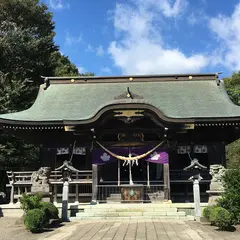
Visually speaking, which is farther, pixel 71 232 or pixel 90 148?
pixel 90 148

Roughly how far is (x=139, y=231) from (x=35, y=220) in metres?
2.96

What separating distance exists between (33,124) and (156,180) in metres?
6.70

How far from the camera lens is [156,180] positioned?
47.6 ft

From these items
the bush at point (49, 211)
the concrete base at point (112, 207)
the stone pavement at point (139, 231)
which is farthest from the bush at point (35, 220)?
the concrete base at point (112, 207)

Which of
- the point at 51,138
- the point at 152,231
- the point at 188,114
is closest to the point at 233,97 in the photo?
the point at 188,114

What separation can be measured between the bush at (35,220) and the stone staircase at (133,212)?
2609 millimetres

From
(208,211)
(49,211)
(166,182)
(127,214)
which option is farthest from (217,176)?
(49,211)

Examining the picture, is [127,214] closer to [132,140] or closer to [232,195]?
[232,195]

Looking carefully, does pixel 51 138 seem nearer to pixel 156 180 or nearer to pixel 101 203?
pixel 101 203

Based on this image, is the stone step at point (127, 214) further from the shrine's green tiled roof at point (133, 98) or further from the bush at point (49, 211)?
the shrine's green tiled roof at point (133, 98)

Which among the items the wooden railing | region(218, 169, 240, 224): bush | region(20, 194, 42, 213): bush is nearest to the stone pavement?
region(218, 169, 240, 224): bush

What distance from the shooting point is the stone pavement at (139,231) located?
7.21 m

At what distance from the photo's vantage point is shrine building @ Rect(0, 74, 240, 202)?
42.9ft

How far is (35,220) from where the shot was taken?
8.09 metres
